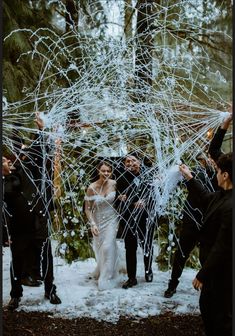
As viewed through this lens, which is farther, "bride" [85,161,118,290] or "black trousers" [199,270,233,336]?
"bride" [85,161,118,290]

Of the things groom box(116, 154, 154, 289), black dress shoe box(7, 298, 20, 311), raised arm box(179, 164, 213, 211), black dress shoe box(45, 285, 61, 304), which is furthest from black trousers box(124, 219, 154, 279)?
black dress shoe box(7, 298, 20, 311)

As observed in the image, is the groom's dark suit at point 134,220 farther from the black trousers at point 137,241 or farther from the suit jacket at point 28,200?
the suit jacket at point 28,200

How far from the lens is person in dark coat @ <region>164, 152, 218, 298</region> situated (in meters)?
1.99

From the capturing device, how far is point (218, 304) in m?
1.75

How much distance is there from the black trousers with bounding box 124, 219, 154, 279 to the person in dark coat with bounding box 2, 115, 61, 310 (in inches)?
15.4

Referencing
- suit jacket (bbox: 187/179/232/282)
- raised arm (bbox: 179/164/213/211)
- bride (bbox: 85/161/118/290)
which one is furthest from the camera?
bride (bbox: 85/161/118/290)

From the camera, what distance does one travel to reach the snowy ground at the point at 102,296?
193 centimetres

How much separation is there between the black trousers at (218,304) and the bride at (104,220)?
47cm

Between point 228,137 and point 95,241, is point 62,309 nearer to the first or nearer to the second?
point 95,241

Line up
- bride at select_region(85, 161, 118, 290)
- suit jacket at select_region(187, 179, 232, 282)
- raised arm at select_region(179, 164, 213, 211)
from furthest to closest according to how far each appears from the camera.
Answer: bride at select_region(85, 161, 118, 290)
raised arm at select_region(179, 164, 213, 211)
suit jacket at select_region(187, 179, 232, 282)

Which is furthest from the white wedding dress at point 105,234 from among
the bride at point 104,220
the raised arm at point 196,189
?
the raised arm at point 196,189

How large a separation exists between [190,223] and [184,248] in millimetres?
135

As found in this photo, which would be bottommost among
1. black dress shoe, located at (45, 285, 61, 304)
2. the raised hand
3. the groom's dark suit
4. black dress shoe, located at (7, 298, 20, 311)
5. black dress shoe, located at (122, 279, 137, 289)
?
black dress shoe, located at (7, 298, 20, 311)

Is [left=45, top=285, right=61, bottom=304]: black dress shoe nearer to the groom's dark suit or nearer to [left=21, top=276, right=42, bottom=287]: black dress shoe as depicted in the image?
[left=21, top=276, right=42, bottom=287]: black dress shoe
